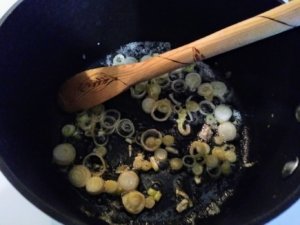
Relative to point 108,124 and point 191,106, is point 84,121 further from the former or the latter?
point 191,106

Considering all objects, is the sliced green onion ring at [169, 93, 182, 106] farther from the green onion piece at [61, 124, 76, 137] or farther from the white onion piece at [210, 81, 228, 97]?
the green onion piece at [61, 124, 76, 137]

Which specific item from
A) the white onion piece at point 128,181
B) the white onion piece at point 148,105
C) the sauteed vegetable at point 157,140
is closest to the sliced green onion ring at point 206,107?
the sauteed vegetable at point 157,140

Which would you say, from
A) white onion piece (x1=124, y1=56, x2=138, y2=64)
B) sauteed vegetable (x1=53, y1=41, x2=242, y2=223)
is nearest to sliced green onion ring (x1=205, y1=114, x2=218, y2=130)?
sauteed vegetable (x1=53, y1=41, x2=242, y2=223)

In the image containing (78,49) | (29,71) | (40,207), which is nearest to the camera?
(40,207)

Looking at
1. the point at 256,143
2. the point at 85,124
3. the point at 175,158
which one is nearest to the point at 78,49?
the point at 85,124

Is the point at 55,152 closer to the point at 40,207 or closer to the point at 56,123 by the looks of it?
the point at 56,123

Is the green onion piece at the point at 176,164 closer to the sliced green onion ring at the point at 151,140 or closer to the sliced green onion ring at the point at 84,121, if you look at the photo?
the sliced green onion ring at the point at 151,140

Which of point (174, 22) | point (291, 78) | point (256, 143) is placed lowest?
point (256, 143)
